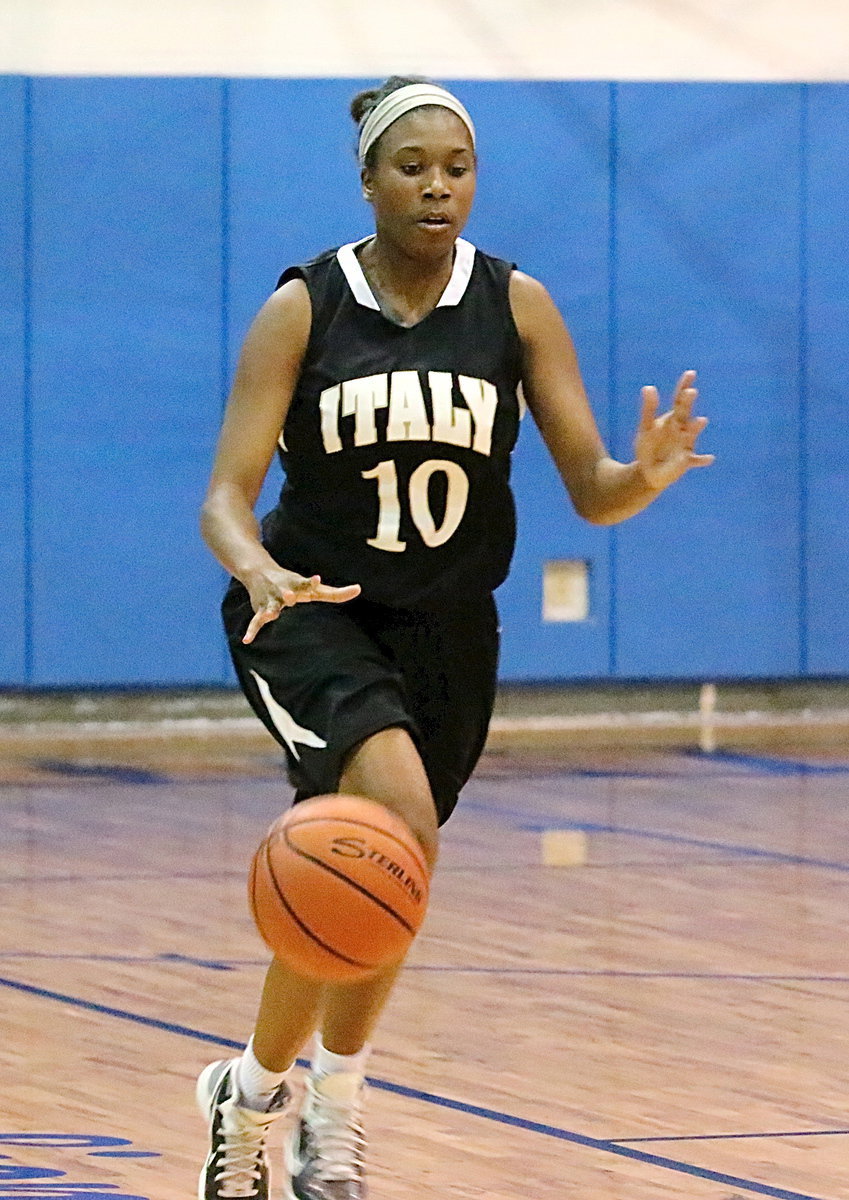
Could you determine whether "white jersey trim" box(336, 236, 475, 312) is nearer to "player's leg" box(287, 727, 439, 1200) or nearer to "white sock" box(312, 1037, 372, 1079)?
"player's leg" box(287, 727, 439, 1200)

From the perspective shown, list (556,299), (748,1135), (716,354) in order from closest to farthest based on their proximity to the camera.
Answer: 1. (748,1135)
2. (556,299)
3. (716,354)

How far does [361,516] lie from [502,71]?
262 inches

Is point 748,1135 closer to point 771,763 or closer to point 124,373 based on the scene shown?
point 771,763

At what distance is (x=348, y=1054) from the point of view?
3312mm

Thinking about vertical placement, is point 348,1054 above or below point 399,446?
below

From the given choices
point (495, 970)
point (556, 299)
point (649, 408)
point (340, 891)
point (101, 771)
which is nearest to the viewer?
point (340, 891)

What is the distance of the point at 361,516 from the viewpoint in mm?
3404

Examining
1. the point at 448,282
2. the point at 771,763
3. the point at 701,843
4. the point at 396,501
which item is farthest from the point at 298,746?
the point at 771,763

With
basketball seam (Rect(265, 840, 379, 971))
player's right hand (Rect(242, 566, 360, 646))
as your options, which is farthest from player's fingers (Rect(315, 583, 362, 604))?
basketball seam (Rect(265, 840, 379, 971))

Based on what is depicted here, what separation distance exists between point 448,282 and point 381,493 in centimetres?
37

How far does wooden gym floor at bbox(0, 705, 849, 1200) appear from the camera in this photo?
3.57 m

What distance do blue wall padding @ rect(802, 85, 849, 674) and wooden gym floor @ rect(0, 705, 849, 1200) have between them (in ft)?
5.33

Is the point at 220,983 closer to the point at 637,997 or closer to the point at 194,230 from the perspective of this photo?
the point at 637,997

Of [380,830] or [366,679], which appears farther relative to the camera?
[366,679]
